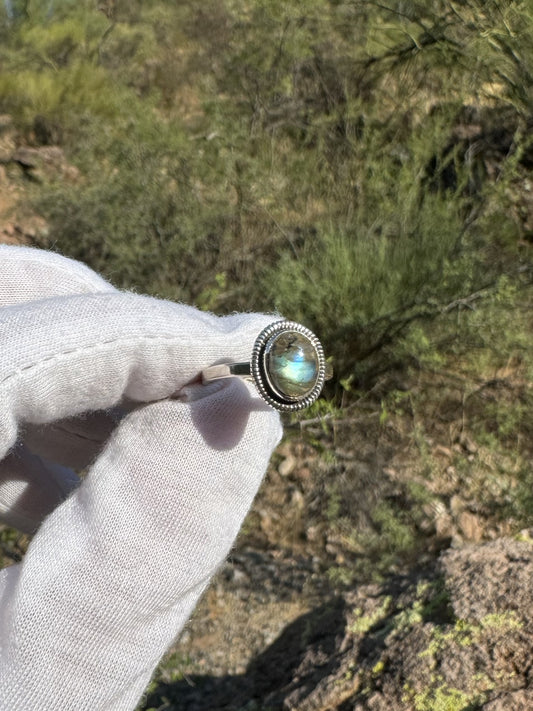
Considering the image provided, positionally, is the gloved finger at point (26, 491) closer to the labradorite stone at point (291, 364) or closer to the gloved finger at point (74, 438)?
the gloved finger at point (74, 438)

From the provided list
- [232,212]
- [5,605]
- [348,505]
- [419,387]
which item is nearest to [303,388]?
[5,605]

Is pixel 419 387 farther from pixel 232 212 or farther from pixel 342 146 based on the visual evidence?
pixel 342 146

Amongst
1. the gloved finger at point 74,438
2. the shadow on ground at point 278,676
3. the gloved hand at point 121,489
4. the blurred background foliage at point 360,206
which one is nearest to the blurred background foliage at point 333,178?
the blurred background foliage at point 360,206

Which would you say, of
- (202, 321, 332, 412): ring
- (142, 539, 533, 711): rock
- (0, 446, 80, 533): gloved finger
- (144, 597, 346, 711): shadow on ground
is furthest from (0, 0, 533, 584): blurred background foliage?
(202, 321, 332, 412): ring

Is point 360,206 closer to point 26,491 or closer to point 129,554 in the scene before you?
point 26,491

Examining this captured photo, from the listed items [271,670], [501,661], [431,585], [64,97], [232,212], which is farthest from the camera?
[64,97]

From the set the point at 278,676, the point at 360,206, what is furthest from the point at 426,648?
the point at 360,206
